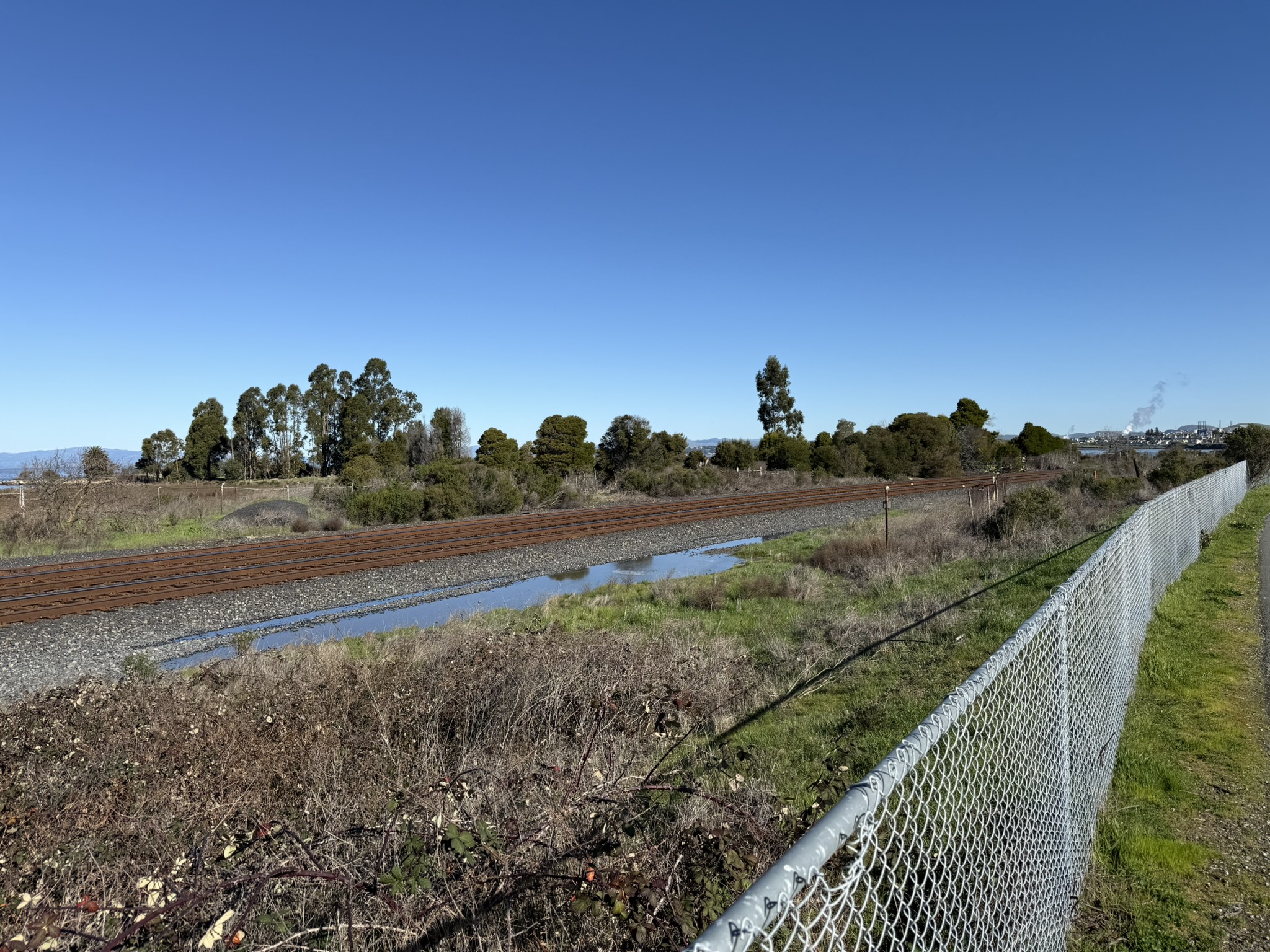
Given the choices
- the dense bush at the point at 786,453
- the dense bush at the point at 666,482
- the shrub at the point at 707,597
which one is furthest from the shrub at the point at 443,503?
the dense bush at the point at 786,453

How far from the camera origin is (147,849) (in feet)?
15.1

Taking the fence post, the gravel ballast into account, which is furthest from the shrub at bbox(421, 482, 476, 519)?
the fence post

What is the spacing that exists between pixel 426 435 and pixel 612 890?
59.2 metres

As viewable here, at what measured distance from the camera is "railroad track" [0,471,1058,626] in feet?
46.0

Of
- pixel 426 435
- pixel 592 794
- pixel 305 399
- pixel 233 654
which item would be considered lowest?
pixel 233 654

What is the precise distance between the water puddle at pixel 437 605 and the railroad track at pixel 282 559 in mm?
2263

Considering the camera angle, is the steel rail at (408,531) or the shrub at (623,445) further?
the shrub at (623,445)

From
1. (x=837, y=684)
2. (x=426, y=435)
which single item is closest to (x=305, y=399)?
(x=426, y=435)

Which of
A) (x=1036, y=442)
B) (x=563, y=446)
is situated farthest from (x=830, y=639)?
(x=1036, y=442)

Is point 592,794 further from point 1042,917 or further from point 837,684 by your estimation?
point 837,684

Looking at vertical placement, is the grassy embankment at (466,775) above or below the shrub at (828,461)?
below

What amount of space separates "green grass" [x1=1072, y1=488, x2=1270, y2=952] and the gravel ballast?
9.88m

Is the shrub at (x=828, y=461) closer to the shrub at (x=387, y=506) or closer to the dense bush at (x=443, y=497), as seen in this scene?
the dense bush at (x=443, y=497)

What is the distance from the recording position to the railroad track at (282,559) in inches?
552
